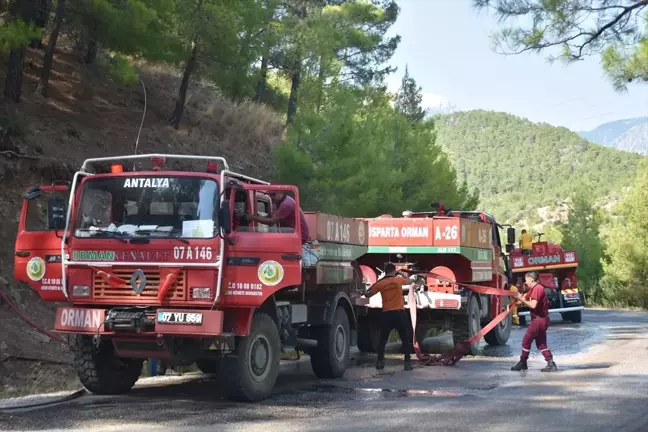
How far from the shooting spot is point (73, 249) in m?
9.68

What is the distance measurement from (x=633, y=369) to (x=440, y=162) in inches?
847

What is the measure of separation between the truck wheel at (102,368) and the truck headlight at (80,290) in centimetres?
63

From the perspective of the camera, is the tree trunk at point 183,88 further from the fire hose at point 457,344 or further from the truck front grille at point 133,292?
the truck front grille at point 133,292

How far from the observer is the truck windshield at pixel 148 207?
9477 millimetres

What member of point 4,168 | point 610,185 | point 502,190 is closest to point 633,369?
point 4,168

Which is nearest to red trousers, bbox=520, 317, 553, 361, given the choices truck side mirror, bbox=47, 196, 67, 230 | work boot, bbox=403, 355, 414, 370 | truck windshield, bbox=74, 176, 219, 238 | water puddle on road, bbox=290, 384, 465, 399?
work boot, bbox=403, 355, 414, 370

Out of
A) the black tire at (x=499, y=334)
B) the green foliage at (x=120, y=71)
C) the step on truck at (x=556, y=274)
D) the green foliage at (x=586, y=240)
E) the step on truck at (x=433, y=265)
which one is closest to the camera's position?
the step on truck at (x=433, y=265)

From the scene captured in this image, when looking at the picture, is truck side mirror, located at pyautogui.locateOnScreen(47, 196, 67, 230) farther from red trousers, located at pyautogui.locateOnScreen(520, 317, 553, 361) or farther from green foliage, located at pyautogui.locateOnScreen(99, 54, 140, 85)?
green foliage, located at pyautogui.locateOnScreen(99, 54, 140, 85)

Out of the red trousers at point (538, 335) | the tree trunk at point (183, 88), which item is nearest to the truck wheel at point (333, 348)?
the red trousers at point (538, 335)

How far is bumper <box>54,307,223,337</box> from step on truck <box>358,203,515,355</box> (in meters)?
5.58

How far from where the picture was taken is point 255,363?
9883mm

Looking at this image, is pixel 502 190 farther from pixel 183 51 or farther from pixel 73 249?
pixel 73 249

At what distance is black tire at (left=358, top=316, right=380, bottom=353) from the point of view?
15685 mm

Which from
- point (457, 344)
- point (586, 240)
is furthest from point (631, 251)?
point (457, 344)
